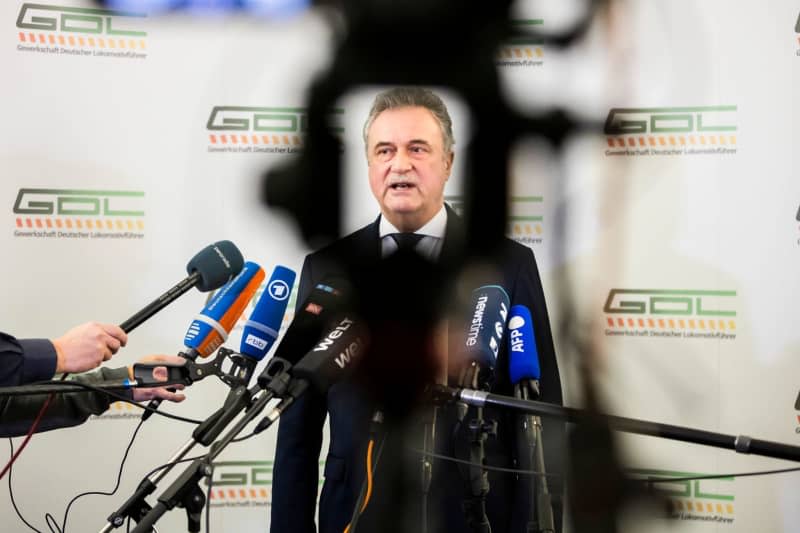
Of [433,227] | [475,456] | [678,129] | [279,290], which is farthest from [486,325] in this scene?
[678,129]

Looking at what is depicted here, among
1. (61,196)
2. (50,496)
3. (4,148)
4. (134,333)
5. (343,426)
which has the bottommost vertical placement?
(50,496)

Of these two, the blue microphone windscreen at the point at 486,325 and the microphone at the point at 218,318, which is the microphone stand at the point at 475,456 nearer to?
the blue microphone windscreen at the point at 486,325

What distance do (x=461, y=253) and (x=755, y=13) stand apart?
4.07 ft

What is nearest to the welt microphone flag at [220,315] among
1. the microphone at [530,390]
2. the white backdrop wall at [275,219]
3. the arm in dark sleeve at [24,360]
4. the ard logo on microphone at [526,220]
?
the arm in dark sleeve at [24,360]

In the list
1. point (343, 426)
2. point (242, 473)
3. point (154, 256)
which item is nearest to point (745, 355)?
point (343, 426)

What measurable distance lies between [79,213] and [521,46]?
1378mm

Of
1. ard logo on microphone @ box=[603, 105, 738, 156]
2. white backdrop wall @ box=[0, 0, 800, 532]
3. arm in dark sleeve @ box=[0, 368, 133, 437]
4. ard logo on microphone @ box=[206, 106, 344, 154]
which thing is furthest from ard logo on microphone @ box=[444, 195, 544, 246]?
arm in dark sleeve @ box=[0, 368, 133, 437]

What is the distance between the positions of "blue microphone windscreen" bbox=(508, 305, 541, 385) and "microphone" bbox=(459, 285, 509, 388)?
3 cm

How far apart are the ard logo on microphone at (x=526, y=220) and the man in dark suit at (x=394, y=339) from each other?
0.31 metres

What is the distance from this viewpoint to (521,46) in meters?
2.01

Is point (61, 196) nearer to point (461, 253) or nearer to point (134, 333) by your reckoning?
point (134, 333)

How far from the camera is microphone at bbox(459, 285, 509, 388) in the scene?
42.3 inches

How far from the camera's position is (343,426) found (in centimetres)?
171

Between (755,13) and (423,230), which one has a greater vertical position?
(755,13)
